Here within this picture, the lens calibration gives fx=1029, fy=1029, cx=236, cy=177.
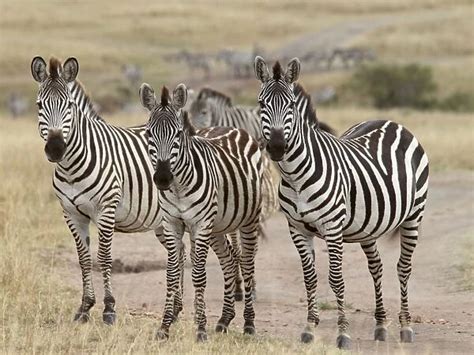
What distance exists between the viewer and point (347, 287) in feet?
36.7

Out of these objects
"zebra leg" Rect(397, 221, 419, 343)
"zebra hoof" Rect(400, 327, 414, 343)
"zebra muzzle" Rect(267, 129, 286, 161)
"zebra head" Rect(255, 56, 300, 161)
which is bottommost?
"zebra hoof" Rect(400, 327, 414, 343)

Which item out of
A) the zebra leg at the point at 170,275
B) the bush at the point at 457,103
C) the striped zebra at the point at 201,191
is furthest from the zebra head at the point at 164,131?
the bush at the point at 457,103

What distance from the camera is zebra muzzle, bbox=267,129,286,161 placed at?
24.2ft

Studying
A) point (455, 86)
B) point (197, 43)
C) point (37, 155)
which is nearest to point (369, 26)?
point (197, 43)

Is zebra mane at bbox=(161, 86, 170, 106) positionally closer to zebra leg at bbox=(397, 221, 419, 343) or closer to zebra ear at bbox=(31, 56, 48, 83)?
zebra ear at bbox=(31, 56, 48, 83)

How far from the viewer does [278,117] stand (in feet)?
24.6

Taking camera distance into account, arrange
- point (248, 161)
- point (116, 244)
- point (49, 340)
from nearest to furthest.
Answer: point (49, 340), point (248, 161), point (116, 244)

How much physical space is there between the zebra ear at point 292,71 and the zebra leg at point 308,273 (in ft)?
3.71

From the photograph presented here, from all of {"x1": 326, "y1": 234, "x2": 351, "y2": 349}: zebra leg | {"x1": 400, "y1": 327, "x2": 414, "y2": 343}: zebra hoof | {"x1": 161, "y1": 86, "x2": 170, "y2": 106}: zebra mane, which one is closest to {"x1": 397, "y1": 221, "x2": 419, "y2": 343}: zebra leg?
{"x1": 400, "y1": 327, "x2": 414, "y2": 343}: zebra hoof

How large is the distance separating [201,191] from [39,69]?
174cm

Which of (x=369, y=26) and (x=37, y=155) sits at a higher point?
(x=369, y=26)

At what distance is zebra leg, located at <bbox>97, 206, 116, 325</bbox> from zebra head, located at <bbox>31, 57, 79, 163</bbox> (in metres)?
0.81

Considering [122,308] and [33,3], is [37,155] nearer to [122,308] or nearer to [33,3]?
[122,308]

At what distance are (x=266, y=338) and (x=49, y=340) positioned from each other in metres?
1.78
